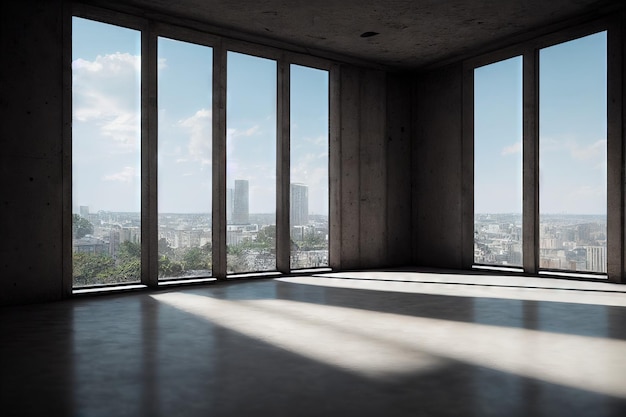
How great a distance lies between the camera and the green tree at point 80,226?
7551 mm

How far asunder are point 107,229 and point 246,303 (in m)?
2.65

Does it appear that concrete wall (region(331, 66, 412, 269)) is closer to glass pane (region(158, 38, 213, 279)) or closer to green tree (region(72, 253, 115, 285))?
glass pane (region(158, 38, 213, 279))

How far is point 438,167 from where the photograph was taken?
448 inches

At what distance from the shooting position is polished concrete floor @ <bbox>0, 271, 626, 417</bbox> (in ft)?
10.4

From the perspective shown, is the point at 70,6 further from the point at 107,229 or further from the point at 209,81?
the point at 107,229

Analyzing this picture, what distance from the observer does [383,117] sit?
11422 mm

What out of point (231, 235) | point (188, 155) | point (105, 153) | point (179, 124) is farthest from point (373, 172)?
point (105, 153)

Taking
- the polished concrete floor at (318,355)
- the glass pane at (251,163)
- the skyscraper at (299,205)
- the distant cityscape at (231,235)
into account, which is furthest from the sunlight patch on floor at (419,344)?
the skyscraper at (299,205)

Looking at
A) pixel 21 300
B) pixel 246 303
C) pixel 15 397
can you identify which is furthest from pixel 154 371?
pixel 21 300

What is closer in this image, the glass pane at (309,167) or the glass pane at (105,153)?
the glass pane at (105,153)

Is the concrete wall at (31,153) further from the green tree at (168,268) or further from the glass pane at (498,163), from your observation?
the glass pane at (498,163)

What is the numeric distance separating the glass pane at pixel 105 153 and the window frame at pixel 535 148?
6.57 metres

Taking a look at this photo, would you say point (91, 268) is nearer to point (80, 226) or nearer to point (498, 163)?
point (80, 226)

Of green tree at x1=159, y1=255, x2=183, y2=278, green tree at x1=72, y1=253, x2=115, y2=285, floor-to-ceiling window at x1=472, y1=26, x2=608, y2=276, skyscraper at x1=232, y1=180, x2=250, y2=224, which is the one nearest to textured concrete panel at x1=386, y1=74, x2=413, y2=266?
floor-to-ceiling window at x1=472, y1=26, x2=608, y2=276
